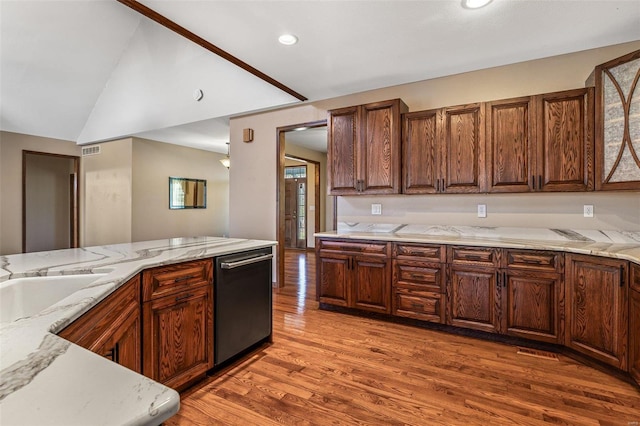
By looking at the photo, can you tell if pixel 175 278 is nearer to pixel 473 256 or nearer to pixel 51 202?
pixel 473 256

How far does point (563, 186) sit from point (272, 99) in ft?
11.0

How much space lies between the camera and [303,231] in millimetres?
8469

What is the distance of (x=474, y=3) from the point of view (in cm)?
223

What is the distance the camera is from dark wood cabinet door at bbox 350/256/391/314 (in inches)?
128

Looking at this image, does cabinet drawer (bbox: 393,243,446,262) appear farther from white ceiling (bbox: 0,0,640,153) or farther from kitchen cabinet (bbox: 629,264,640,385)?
white ceiling (bbox: 0,0,640,153)

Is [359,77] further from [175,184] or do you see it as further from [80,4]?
[175,184]

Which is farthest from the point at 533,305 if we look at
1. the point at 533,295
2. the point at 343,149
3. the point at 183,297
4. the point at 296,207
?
the point at 296,207

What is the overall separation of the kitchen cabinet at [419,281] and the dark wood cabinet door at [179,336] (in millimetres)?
1809

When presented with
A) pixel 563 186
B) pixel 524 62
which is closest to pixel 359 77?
pixel 524 62

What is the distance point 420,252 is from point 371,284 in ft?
2.01

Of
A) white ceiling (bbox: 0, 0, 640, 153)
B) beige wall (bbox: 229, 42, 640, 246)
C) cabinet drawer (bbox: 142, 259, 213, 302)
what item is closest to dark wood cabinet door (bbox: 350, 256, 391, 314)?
beige wall (bbox: 229, 42, 640, 246)

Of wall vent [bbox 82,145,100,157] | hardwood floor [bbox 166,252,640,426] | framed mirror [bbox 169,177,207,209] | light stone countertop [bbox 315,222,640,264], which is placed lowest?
hardwood floor [bbox 166,252,640,426]

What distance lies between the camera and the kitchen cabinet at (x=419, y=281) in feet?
9.87

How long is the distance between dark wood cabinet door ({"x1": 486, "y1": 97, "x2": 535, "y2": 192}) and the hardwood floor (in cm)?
143
